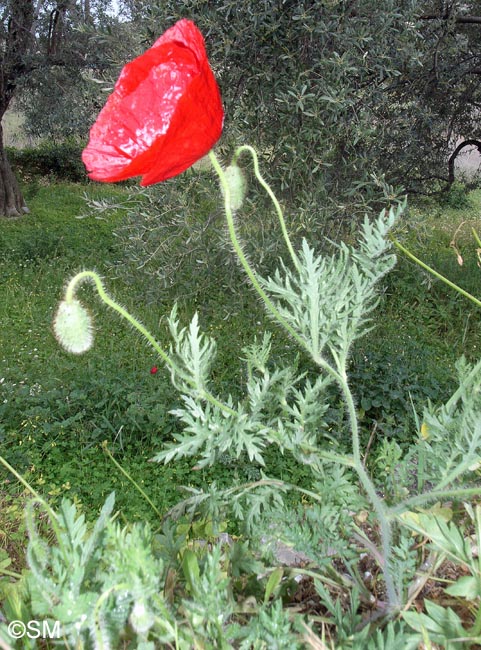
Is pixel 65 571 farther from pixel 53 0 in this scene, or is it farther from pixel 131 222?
pixel 53 0

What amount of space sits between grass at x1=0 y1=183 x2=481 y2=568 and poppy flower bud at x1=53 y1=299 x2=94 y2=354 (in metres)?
1.72

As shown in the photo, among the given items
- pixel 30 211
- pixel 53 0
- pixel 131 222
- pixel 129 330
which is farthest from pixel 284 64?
pixel 30 211

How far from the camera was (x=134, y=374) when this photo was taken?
3.58 metres

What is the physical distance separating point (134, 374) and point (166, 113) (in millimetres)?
2797

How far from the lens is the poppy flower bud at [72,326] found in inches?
37.8

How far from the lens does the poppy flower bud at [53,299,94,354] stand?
0.96 meters

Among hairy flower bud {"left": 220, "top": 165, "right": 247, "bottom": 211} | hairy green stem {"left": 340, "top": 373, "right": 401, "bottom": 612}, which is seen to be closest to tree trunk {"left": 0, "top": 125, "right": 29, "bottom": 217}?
hairy flower bud {"left": 220, "top": 165, "right": 247, "bottom": 211}

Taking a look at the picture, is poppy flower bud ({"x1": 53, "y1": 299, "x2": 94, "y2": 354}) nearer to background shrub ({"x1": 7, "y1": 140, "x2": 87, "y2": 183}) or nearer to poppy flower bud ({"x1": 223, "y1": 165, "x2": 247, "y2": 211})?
poppy flower bud ({"x1": 223, "y1": 165, "x2": 247, "y2": 211})

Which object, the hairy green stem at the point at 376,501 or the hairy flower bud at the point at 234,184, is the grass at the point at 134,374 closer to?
the hairy green stem at the point at 376,501

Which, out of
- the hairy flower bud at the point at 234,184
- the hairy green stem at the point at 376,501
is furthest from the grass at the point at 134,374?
the hairy flower bud at the point at 234,184

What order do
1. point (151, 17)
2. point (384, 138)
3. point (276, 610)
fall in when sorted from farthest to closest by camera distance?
1. point (384, 138)
2. point (151, 17)
3. point (276, 610)

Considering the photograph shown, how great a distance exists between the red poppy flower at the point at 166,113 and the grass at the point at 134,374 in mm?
1907

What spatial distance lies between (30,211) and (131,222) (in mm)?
4579

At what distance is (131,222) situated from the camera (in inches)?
166
